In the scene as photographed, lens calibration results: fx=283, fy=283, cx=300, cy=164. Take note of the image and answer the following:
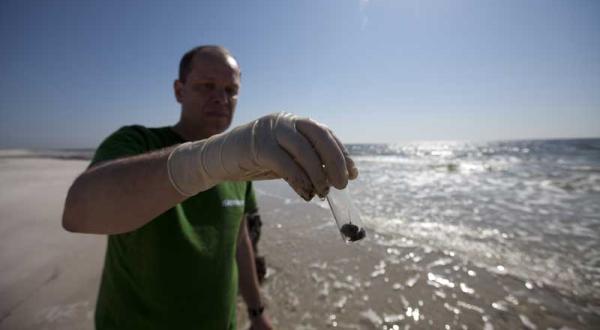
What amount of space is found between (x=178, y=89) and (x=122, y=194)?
135 cm

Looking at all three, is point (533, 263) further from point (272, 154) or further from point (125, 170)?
point (125, 170)

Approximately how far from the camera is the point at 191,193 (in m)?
1.13

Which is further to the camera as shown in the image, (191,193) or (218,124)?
(218,124)

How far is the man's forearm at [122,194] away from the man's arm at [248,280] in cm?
140

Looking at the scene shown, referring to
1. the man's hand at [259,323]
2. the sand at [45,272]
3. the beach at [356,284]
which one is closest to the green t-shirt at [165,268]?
the man's hand at [259,323]

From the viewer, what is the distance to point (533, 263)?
439 centimetres

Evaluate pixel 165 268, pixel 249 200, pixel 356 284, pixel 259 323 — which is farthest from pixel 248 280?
pixel 356 284

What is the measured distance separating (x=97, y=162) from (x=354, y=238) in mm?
1196

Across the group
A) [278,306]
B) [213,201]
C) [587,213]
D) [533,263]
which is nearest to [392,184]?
[587,213]

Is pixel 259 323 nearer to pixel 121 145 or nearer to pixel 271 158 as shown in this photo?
pixel 121 145

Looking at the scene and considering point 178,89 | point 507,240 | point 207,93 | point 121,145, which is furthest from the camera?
point 507,240

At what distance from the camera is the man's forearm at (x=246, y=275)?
2.46 metres

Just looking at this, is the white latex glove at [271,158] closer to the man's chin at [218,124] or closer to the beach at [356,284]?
the man's chin at [218,124]

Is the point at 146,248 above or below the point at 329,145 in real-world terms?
below
